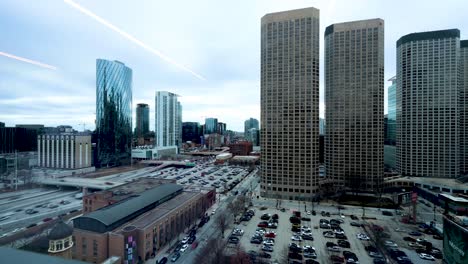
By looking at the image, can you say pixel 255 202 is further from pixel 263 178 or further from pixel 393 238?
pixel 393 238

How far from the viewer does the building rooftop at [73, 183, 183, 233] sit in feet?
22.4

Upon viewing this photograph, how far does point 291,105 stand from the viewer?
14.8 meters

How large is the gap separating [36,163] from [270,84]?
2416cm

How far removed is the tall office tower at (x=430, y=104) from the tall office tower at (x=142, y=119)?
4430cm

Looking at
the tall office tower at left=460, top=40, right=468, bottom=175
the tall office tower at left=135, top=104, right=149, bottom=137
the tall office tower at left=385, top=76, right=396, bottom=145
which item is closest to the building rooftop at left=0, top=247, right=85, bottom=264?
the tall office tower at left=460, top=40, right=468, bottom=175

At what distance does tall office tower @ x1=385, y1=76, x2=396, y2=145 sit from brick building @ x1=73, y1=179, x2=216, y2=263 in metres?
23.0

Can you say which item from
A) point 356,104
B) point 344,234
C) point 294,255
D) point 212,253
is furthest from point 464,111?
point 212,253

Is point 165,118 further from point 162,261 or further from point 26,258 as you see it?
point 26,258

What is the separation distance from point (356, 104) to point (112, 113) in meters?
25.4

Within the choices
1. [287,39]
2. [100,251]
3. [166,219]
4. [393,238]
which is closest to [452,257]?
[393,238]

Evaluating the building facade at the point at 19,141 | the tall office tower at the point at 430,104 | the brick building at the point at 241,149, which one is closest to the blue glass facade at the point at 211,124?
the brick building at the point at 241,149

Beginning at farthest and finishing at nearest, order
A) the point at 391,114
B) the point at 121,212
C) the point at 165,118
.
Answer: the point at 165,118 → the point at 391,114 → the point at 121,212

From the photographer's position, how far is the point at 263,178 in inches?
600

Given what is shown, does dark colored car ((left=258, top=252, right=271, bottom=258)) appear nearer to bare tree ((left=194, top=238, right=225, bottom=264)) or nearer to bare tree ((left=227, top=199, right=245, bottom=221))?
bare tree ((left=194, top=238, right=225, bottom=264))
